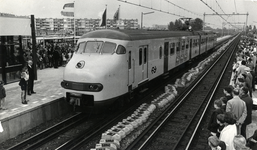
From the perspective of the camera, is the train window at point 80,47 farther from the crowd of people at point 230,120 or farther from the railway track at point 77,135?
the crowd of people at point 230,120

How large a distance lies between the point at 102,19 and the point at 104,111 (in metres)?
11.4

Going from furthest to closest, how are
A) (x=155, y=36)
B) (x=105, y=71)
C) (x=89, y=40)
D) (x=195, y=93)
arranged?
(x=195, y=93)
(x=155, y=36)
(x=89, y=40)
(x=105, y=71)

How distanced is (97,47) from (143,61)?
2.74 m

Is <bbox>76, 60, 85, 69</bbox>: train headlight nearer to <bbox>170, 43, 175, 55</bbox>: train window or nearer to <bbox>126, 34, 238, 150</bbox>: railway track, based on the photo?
<bbox>126, 34, 238, 150</bbox>: railway track

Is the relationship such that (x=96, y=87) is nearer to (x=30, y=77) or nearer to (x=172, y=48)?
(x=30, y=77)

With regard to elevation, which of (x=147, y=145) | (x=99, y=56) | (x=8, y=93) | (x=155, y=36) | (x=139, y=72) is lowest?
(x=147, y=145)

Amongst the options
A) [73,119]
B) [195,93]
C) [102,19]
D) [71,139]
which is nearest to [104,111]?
[73,119]

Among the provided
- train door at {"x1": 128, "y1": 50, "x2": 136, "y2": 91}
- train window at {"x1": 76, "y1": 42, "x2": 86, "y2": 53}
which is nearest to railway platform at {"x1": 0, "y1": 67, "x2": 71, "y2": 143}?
train window at {"x1": 76, "y1": 42, "x2": 86, "y2": 53}

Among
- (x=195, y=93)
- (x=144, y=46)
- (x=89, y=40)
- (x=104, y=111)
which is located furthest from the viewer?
(x=195, y=93)

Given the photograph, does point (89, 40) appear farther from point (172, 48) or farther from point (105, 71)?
point (172, 48)

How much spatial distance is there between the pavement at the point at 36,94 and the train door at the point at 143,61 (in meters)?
3.91

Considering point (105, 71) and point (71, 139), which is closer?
point (71, 139)

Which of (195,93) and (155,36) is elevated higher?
(155,36)

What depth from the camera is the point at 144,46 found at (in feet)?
42.5
